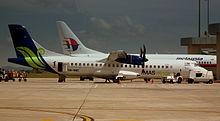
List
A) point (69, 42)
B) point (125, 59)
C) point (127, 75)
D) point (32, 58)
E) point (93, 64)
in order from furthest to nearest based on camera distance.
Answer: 1. point (69, 42)
2. point (125, 59)
3. point (93, 64)
4. point (127, 75)
5. point (32, 58)

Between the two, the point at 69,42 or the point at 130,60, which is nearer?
the point at 130,60

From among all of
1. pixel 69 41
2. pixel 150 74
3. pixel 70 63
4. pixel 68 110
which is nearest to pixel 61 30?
pixel 69 41

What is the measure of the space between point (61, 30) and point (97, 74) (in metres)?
18.8

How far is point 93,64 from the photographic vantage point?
152 ft

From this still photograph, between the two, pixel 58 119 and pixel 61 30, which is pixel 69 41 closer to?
pixel 61 30

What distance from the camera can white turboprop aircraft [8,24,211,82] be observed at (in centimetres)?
4481

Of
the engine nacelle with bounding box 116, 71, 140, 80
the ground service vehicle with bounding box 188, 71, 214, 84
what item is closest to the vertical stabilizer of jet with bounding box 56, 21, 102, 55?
the engine nacelle with bounding box 116, 71, 140, 80

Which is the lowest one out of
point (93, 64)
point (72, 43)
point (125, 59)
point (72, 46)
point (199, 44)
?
point (93, 64)

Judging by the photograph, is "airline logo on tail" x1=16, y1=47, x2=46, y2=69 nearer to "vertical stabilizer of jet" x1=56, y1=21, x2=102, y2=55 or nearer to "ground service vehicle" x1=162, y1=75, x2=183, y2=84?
"ground service vehicle" x1=162, y1=75, x2=183, y2=84

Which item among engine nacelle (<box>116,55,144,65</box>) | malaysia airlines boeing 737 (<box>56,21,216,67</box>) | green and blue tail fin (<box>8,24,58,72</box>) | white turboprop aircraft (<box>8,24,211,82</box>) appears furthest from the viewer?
malaysia airlines boeing 737 (<box>56,21,216,67</box>)

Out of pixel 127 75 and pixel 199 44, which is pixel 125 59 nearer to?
pixel 127 75

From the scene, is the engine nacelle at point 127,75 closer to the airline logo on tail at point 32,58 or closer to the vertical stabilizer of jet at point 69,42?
the airline logo on tail at point 32,58

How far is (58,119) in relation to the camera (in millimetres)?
12289

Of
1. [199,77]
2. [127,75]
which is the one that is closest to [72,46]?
[127,75]
